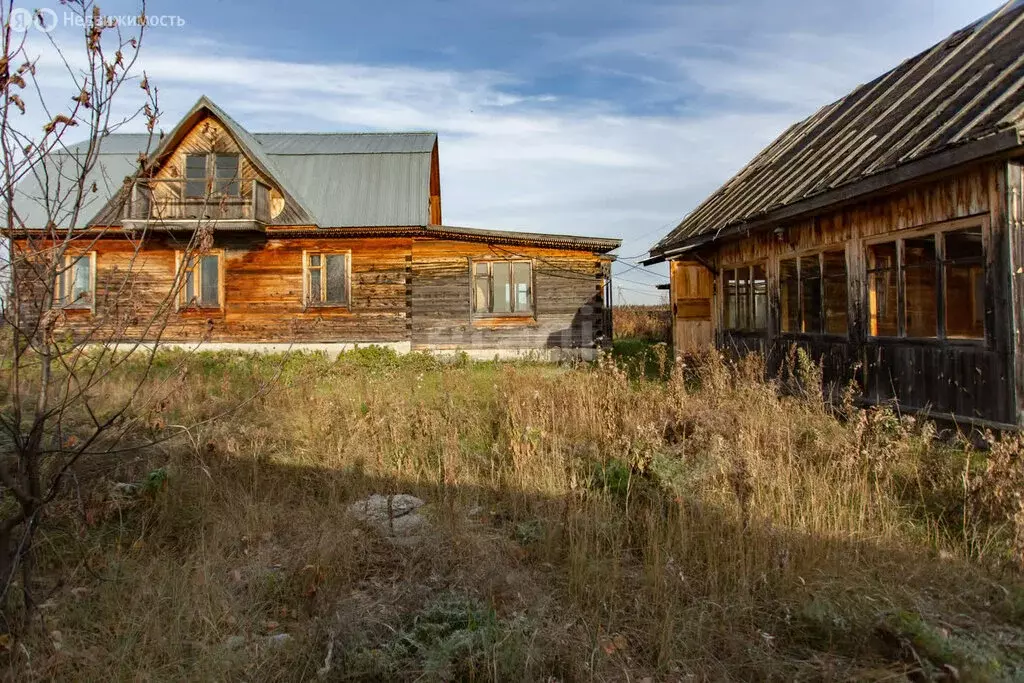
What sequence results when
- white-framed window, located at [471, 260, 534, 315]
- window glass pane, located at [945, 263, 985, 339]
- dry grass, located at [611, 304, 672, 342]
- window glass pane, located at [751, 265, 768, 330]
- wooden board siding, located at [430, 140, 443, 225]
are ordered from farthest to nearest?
dry grass, located at [611, 304, 672, 342], wooden board siding, located at [430, 140, 443, 225], white-framed window, located at [471, 260, 534, 315], window glass pane, located at [751, 265, 768, 330], window glass pane, located at [945, 263, 985, 339]

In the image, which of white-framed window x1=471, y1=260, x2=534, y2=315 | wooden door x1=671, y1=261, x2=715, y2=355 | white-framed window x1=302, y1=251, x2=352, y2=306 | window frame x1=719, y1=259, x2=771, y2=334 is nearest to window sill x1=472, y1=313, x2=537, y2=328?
white-framed window x1=471, y1=260, x2=534, y2=315

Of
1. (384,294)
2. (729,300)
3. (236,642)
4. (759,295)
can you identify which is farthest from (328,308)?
(236,642)

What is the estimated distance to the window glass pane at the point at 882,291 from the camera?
8.02 meters

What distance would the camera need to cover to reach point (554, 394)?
7.55m

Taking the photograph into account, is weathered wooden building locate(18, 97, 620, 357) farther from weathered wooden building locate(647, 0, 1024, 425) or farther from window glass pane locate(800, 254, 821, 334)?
window glass pane locate(800, 254, 821, 334)

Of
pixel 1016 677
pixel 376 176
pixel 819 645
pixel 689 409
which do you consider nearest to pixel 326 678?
pixel 819 645

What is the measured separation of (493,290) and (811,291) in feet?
31.8

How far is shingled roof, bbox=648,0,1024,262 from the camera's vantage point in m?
6.24

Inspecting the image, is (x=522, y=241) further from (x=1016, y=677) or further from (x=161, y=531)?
(x=1016, y=677)

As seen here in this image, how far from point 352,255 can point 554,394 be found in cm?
1180

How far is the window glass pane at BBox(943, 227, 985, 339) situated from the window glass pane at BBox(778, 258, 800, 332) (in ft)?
9.65

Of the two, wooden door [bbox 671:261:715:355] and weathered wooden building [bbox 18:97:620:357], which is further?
weathered wooden building [bbox 18:97:620:357]

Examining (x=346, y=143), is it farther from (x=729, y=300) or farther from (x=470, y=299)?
(x=729, y=300)

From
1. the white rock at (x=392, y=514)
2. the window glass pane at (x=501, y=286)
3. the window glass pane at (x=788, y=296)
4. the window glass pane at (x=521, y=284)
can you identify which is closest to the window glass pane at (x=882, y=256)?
the window glass pane at (x=788, y=296)
